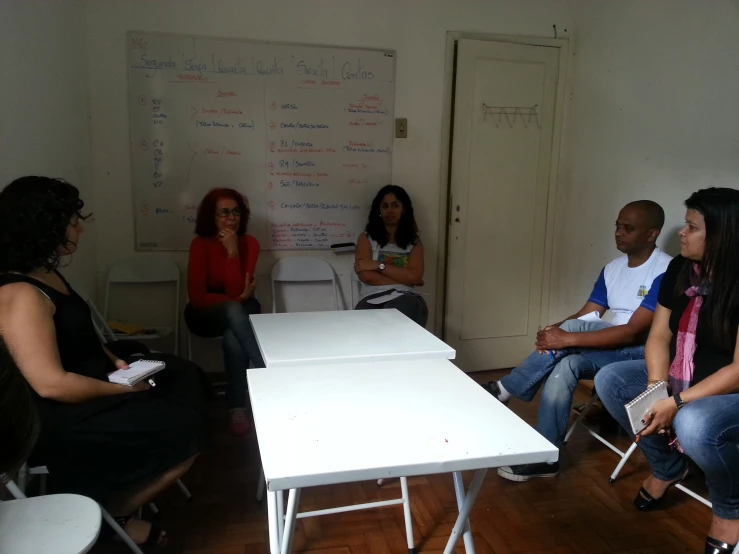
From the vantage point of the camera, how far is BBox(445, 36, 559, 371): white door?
367cm

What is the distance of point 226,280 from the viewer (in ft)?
10.3

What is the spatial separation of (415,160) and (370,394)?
248cm

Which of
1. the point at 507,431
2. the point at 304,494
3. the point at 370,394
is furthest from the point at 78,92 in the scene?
the point at 507,431

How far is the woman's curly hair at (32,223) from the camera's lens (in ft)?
5.51

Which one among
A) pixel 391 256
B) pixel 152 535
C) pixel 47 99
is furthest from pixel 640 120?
pixel 152 535

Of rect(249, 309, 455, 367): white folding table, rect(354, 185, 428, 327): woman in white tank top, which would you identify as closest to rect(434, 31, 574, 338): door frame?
rect(354, 185, 428, 327): woman in white tank top

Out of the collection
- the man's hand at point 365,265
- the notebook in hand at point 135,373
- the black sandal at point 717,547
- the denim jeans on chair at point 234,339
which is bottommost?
the black sandal at point 717,547

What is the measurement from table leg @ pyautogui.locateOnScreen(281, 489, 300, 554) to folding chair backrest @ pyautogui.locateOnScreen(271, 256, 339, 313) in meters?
2.32

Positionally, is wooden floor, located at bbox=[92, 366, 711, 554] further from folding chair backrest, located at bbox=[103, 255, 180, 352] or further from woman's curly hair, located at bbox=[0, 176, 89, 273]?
folding chair backrest, located at bbox=[103, 255, 180, 352]

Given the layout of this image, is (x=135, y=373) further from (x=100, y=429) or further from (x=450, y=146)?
(x=450, y=146)

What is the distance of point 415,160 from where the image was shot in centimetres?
368

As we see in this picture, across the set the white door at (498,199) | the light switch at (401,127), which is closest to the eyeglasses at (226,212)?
the light switch at (401,127)

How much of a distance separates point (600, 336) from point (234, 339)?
1768 millimetres

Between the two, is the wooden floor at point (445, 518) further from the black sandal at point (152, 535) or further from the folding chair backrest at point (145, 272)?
the folding chair backrest at point (145, 272)
